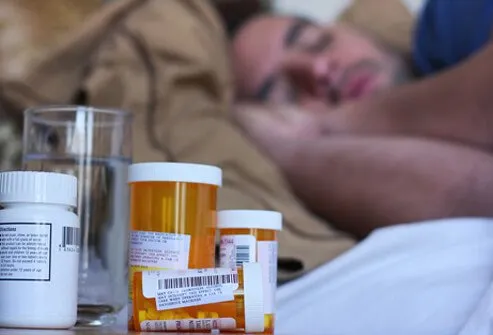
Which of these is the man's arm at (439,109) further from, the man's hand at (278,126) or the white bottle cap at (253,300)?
the white bottle cap at (253,300)

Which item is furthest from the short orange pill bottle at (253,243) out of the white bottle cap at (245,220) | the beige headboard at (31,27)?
the beige headboard at (31,27)

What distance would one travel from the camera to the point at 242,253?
538 mm

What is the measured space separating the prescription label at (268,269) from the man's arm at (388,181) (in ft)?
0.91

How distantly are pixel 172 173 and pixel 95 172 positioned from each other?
17 centimetres

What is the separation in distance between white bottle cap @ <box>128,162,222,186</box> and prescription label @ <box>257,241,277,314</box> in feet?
0.18

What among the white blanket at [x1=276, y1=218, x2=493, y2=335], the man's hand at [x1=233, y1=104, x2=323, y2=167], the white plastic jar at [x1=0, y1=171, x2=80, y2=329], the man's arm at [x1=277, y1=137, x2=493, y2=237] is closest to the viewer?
the white plastic jar at [x1=0, y1=171, x2=80, y2=329]

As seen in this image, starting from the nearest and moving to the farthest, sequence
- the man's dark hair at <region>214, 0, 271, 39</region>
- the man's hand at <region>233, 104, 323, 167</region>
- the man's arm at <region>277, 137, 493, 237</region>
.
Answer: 1. the man's arm at <region>277, 137, 493, 237</region>
2. the man's hand at <region>233, 104, 323, 167</region>
3. the man's dark hair at <region>214, 0, 271, 39</region>

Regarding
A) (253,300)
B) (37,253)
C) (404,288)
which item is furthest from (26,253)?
(404,288)

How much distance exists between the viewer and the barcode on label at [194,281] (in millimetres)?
488

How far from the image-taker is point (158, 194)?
0.52 meters

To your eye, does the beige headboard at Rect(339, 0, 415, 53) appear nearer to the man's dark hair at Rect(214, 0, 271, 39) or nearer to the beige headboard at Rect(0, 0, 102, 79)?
the man's dark hair at Rect(214, 0, 271, 39)

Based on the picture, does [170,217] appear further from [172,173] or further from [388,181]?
[388,181]

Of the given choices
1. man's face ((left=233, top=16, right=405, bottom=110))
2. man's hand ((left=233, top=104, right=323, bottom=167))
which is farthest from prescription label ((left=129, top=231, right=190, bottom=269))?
man's face ((left=233, top=16, right=405, bottom=110))

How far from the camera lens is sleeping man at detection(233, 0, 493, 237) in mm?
810
